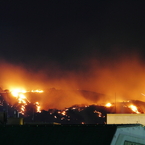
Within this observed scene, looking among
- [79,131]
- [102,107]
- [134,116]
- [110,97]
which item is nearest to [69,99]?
[110,97]

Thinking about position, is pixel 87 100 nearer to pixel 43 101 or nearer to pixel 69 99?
pixel 69 99

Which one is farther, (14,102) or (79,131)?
(14,102)

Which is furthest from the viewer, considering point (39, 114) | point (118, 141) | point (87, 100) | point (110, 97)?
point (87, 100)

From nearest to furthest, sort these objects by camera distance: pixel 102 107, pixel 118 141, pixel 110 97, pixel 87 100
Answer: pixel 118 141, pixel 102 107, pixel 110 97, pixel 87 100

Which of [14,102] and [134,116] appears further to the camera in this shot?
[14,102]

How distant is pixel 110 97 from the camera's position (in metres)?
152

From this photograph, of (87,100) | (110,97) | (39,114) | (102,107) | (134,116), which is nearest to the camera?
(134,116)

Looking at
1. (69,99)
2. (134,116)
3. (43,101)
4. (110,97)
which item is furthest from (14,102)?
(134,116)

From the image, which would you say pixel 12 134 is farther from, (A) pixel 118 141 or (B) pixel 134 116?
(B) pixel 134 116

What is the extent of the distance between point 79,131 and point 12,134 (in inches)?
187

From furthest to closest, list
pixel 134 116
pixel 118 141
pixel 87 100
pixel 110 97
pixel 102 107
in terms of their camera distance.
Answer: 1. pixel 87 100
2. pixel 110 97
3. pixel 102 107
4. pixel 134 116
5. pixel 118 141

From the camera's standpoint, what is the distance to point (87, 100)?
6467 inches

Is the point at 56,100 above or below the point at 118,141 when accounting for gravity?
above

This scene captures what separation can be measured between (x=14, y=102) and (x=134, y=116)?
123 m
